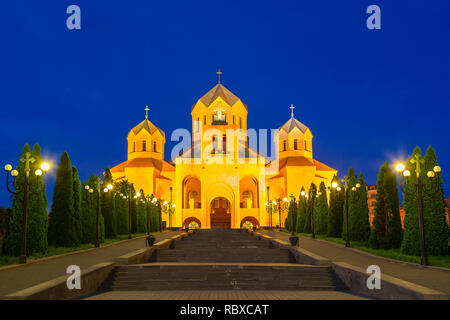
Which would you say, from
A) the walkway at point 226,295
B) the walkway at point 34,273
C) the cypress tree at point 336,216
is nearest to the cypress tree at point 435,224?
the walkway at point 226,295

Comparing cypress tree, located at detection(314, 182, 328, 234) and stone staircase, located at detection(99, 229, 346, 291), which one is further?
cypress tree, located at detection(314, 182, 328, 234)

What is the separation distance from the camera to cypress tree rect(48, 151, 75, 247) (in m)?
17.2

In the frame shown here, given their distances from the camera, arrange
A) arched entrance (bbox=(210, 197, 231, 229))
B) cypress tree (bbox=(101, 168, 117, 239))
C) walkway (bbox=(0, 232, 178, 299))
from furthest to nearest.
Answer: arched entrance (bbox=(210, 197, 231, 229)) → cypress tree (bbox=(101, 168, 117, 239)) → walkway (bbox=(0, 232, 178, 299))

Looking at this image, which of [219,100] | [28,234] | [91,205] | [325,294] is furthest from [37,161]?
[219,100]

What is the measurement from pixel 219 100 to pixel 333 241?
34.9m

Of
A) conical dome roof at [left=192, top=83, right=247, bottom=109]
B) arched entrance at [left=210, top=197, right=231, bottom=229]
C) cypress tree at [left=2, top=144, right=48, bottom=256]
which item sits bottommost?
arched entrance at [left=210, top=197, right=231, bottom=229]

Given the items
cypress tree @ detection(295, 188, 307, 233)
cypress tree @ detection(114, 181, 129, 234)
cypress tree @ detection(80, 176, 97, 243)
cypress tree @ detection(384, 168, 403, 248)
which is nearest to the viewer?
cypress tree @ detection(384, 168, 403, 248)

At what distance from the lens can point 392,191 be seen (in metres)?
17.1

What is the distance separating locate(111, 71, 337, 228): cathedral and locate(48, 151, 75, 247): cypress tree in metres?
29.4

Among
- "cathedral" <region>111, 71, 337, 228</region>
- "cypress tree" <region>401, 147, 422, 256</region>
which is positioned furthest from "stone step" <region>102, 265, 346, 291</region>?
"cathedral" <region>111, 71, 337, 228</region>

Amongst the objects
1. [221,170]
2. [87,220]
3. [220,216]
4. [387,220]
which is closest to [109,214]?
[87,220]

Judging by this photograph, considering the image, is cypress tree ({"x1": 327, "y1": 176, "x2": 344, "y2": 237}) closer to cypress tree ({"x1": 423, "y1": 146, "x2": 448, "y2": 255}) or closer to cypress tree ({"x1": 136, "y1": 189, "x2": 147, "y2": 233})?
cypress tree ({"x1": 423, "y1": 146, "x2": 448, "y2": 255})

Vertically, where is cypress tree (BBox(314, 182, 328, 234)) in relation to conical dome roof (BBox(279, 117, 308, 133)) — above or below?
below

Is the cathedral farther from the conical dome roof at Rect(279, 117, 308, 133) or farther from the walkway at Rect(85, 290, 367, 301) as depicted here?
the walkway at Rect(85, 290, 367, 301)
